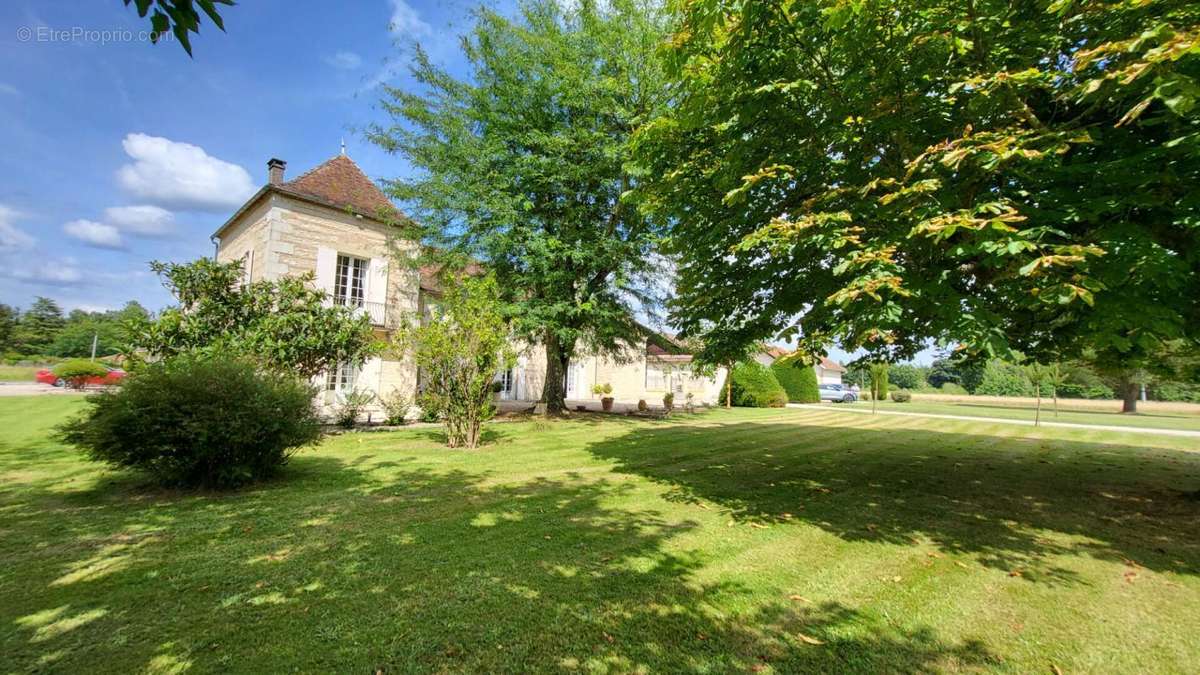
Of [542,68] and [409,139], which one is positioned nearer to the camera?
[542,68]

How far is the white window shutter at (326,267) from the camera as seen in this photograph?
596 inches

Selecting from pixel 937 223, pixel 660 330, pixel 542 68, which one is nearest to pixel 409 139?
pixel 542 68

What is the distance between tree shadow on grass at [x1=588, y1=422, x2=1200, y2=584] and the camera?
4715 millimetres

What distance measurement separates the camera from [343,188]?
17047 millimetres

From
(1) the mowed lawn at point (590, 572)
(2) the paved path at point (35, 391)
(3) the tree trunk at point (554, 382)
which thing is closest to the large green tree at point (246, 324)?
(1) the mowed lawn at point (590, 572)

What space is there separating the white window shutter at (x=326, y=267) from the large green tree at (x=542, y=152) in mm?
3037

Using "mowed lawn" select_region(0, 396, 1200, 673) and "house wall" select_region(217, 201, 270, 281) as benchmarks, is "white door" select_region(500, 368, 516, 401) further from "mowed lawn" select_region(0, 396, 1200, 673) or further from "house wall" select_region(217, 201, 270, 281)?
"mowed lawn" select_region(0, 396, 1200, 673)

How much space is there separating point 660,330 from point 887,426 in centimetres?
860

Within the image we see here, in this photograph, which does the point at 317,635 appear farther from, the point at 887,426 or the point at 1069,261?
the point at 887,426

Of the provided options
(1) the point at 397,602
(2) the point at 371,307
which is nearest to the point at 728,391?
(2) the point at 371,307

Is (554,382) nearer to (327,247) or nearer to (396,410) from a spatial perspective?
(396,410)

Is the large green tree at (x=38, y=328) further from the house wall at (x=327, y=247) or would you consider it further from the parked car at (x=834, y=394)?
the parked car at (x=834, y=394)

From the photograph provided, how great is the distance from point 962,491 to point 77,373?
109 feet

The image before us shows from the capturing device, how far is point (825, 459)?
9445 millimetres
